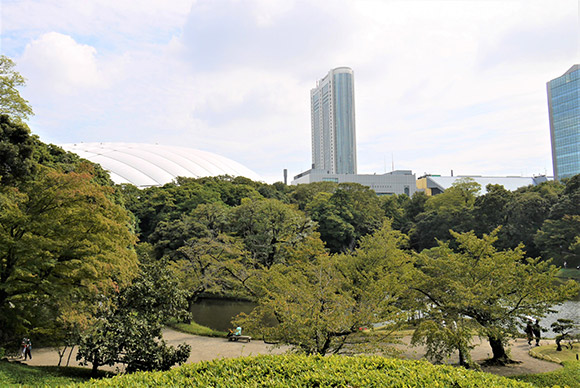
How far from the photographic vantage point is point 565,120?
6378cm

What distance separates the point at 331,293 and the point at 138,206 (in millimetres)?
29208

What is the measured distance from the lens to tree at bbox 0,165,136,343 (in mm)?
8812

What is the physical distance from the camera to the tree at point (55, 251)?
28.9 ft

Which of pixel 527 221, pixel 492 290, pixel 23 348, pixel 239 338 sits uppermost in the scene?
pixel 527 221

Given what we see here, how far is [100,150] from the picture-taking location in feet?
186

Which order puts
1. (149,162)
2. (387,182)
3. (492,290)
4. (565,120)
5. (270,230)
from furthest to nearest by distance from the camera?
(387,182), (565,120), (149,162), (270,230), (492,290)

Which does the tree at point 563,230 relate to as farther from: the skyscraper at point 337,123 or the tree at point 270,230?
the skyscraper at point 337,123

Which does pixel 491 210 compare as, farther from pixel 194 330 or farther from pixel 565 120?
pixel 565 120

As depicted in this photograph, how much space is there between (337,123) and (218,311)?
116m

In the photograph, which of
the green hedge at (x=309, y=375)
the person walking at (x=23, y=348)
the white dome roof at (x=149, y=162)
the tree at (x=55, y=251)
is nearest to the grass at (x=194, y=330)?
the person walking at (x=23, y=348)

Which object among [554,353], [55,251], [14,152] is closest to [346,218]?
[554,353]

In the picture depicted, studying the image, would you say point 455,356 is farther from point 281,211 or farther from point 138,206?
point 138,206

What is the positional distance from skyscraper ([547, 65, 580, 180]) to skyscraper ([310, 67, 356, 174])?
6375 cm

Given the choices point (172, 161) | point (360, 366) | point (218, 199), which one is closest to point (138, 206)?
point (218, 199)
